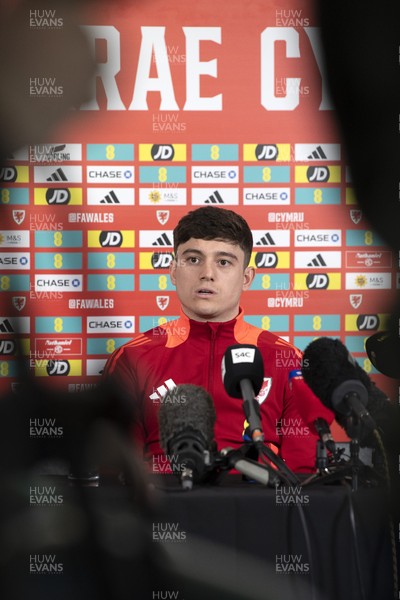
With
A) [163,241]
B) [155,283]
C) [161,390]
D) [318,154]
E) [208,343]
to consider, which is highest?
[318,154]

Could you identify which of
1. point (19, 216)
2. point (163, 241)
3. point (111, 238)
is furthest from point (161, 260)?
point (19, 216)

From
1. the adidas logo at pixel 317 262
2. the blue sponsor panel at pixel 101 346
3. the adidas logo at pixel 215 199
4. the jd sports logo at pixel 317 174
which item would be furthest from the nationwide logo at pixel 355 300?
the blue sponsor panel at pixel 101 346

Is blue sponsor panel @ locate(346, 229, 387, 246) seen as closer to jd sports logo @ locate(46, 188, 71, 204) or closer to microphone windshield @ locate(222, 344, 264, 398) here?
jd sports logo @ locate(46, 188, 71, 204)

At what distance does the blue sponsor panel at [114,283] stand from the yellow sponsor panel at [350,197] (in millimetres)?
656

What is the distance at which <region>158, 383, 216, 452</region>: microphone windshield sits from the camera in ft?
2.60

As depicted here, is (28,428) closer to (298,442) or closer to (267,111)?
(298,442)

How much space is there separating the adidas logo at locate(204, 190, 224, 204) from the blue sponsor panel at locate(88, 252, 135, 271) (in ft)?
0.87

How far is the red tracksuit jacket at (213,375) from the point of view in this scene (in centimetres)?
129

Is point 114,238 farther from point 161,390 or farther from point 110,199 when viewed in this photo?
point 161,390

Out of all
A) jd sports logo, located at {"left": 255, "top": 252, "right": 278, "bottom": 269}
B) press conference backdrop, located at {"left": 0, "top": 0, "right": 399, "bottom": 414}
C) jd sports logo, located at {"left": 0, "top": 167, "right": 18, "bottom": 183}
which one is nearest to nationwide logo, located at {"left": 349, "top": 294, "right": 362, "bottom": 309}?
press conference backdrop, located at {"left": 0, "top": 0, "right": 399, "bottom": 414}

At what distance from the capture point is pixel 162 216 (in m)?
1.67

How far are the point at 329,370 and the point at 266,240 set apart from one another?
3.13 ft

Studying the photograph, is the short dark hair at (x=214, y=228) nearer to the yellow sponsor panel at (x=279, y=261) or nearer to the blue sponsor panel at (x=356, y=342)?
the yellow sponsor panel at (x=279, y=261)

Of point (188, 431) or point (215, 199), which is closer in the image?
point (188, 431)
